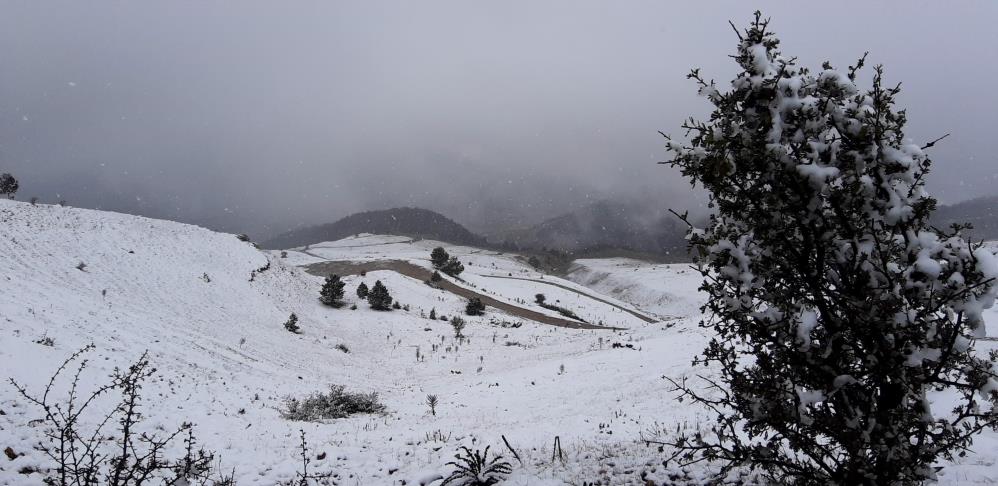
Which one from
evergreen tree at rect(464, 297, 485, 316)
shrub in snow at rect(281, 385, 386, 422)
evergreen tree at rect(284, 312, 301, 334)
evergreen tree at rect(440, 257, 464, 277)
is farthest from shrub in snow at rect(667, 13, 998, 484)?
evergreen tree at rect(440, 257, 464, 277)

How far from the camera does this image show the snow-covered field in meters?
8.14

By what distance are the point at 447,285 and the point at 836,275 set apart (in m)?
45.3

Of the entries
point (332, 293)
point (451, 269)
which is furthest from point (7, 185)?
point (451, 269)

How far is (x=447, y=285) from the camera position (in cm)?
4816

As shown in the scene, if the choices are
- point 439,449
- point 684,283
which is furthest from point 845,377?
point 684,283

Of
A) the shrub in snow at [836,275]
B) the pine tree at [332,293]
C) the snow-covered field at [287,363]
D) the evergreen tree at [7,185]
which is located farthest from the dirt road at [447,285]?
the shrub in snow at [836,275]

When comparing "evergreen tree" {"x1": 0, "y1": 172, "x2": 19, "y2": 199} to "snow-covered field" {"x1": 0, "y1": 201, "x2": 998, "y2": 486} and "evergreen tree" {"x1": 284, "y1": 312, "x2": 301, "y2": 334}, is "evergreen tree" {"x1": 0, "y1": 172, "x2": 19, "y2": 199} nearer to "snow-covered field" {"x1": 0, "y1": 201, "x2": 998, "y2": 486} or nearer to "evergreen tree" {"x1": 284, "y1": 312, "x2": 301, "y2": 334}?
"snow-covered field" {"x1": 0, "y1": 201, "x2": 998, "y2": 486}

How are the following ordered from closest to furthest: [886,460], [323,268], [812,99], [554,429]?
[886,460] → [812,99] → [554,429] → [323,268]

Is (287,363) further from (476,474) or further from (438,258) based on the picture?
(438,258)

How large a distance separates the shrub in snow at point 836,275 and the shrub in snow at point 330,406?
11.7 metres

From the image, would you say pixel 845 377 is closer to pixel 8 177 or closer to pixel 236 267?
pixel 236 267

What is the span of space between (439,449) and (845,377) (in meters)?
7.39

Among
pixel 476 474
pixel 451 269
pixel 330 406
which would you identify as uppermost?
pixel 451 269

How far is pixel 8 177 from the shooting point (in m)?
Result: 28.4
